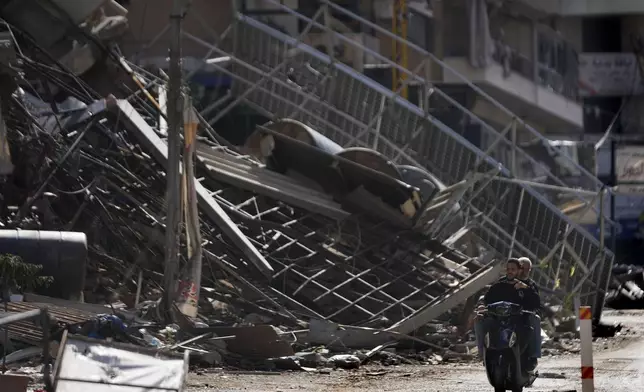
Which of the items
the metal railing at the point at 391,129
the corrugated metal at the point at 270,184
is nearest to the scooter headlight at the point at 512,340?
the corrugated metal at the point at 270,184

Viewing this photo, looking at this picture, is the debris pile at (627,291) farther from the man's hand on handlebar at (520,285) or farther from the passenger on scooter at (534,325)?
the man's hand on handlebar at (520,285)

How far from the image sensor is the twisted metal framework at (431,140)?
89.4ft

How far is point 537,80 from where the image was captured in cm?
5506

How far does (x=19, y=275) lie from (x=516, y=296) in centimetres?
528

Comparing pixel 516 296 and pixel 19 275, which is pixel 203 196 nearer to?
pixel 19 275

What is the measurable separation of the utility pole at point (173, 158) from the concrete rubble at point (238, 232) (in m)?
0.48

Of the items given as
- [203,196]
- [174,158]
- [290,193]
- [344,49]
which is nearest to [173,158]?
[174,158]

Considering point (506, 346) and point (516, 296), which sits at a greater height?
point (516, 296)

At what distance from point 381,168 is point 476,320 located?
10.2 m

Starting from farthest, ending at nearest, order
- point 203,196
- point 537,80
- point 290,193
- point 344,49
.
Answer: point 537,80 < point 344,49 < point 290,193 < point 203,196

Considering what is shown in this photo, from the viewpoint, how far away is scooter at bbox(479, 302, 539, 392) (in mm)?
15156

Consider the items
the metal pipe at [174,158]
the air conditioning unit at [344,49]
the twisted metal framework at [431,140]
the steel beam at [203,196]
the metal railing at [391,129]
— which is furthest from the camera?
the air conditioning unit at [344,49]

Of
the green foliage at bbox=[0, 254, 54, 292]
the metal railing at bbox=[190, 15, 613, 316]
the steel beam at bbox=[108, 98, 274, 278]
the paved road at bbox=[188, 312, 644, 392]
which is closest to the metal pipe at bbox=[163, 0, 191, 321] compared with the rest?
the green foliage at bbox=[0, 254, 54, 292]

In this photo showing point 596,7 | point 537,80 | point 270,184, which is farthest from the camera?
point 596,7
